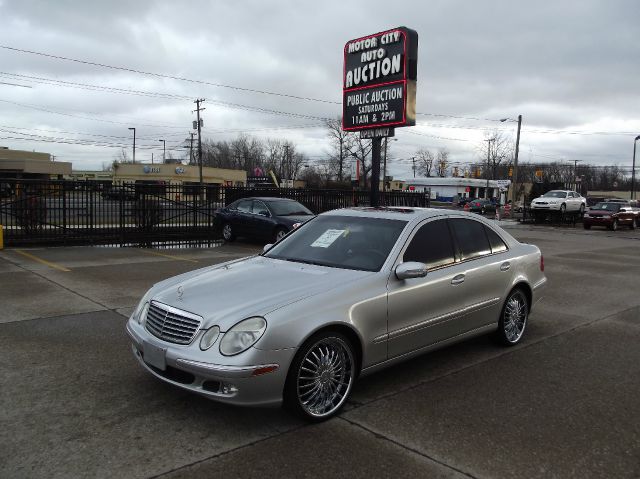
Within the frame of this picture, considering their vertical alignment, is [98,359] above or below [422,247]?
below

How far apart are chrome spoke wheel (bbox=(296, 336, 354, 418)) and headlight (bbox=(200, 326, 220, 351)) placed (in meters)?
0.61

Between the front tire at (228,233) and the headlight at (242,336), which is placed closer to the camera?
the headlight at (242,336)

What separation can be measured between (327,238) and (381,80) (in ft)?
31.2

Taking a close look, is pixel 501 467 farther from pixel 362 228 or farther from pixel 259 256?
pixel 259 256

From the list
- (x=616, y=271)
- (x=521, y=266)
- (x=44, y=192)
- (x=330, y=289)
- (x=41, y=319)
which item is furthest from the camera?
(x=44, y=192)

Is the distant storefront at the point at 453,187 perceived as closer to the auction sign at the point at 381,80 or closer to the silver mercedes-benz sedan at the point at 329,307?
the auction sign at the point at 381,80

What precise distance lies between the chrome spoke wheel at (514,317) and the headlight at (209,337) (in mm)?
3295

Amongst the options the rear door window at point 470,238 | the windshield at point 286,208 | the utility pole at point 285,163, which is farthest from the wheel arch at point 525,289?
the utility pole at point 285,163

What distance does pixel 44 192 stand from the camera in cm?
1449

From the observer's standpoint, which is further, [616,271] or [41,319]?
[616,271]

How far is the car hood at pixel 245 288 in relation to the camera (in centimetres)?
363

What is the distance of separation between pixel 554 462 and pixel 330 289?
1.81 m

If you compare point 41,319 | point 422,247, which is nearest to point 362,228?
point 422,247

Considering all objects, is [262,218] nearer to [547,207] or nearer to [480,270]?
[480,270]
